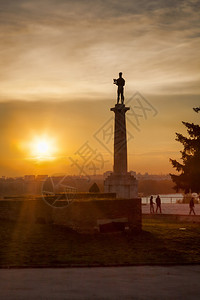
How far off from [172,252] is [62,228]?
549 cm

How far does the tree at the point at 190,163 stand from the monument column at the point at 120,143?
159 inches

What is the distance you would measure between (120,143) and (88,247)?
1920cm

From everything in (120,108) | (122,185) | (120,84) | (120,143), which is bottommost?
(122,185)

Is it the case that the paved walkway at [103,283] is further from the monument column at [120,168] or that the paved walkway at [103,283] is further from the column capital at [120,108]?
the column capital at [120,108]

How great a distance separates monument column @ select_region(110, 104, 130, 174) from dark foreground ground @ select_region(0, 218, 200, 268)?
46.8 feet

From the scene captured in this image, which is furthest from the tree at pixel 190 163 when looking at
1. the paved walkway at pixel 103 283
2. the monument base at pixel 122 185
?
the paved walkway at pixel 103 283

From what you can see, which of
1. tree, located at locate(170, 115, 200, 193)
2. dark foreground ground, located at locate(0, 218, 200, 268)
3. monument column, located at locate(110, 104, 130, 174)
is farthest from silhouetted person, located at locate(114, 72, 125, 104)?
dark foreground ground, located at locate(0, 218, 200, 268)

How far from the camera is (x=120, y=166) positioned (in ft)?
112

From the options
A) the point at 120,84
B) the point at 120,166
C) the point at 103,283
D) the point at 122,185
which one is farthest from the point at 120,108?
the point at 103,283

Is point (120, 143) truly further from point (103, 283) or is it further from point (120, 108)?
point (103, 283)

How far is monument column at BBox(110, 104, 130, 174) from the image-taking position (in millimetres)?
34031

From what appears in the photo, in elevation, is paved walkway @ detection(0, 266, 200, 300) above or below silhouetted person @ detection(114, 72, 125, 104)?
below

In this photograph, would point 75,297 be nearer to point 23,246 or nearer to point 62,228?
point 23,246

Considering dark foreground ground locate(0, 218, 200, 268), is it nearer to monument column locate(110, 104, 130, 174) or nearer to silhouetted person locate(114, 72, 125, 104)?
monument column locate(110, 104, 130, 174)
